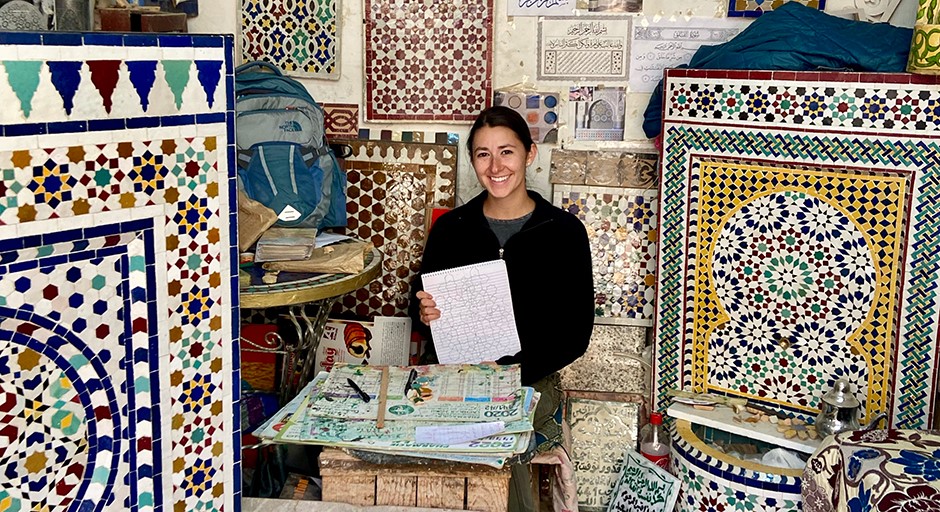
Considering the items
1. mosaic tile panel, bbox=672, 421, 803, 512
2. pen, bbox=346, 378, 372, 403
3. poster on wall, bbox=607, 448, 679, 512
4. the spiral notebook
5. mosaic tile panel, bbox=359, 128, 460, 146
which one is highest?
mosaic tile panel, bbox=359, 128, 460, 146

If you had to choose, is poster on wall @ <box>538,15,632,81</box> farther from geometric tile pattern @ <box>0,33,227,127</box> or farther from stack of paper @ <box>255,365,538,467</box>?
geometric tile pattern @ <box>0,33,227,127</box>

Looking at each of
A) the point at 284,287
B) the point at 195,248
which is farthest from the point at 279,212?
the point at 195,248

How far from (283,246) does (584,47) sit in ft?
4.29

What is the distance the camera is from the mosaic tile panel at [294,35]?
3449mm

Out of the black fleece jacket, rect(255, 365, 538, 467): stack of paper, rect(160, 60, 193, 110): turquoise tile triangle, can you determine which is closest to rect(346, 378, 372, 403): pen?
rect(255, 365, 538, 467): stack of paper

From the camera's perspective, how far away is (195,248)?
2.04 meters

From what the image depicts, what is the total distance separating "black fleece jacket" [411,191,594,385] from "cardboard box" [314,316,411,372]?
0.51 m

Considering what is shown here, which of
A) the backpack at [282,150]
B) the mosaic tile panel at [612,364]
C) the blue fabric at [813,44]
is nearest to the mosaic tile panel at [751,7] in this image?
the blue fabric at [813,44]

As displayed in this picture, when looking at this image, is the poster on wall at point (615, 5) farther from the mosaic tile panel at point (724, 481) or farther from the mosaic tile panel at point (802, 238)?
the mosaic tile panel at point (724, 481)

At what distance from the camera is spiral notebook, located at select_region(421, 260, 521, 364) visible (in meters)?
3.05

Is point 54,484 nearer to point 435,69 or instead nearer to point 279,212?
point 279,212

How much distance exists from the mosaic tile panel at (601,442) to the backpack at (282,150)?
1224mm

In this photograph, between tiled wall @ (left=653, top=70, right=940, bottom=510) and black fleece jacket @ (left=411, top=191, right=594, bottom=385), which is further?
black fleece jacket @ (left=411, top=191, right=594, bottom=385)

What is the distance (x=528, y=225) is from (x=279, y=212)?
82cm
